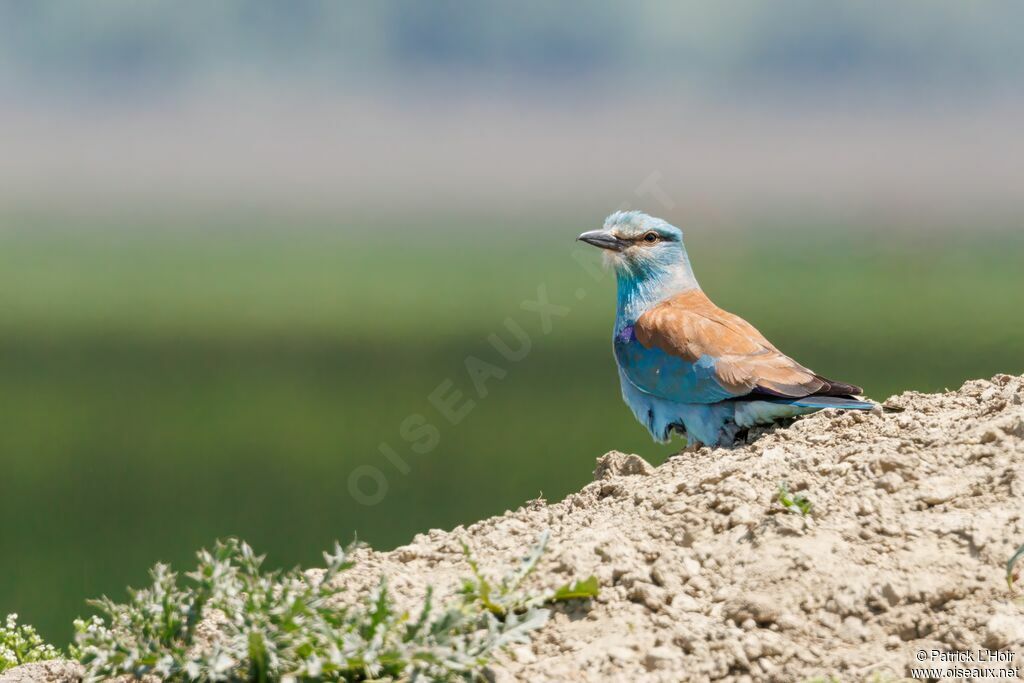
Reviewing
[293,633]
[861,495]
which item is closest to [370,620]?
[293,633]

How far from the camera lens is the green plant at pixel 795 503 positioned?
324 centimetres

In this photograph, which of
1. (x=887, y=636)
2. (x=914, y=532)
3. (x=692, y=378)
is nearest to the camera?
(x=887, y=636)

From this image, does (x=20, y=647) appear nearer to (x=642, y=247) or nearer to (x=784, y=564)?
(x=784, y=564)

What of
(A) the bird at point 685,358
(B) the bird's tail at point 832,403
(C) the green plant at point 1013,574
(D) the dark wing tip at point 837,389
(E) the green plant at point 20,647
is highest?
(A) the bird at point 685,358

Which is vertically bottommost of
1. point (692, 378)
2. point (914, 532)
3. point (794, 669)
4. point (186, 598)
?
point (794, 669)

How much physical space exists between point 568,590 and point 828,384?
2.14 meters

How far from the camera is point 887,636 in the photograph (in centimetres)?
285

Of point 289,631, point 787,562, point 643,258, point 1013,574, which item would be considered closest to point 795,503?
point 787,562

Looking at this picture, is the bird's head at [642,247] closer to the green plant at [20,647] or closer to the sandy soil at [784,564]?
the sandy soil at [784,564]

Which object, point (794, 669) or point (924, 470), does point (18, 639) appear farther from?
point (924, 470)

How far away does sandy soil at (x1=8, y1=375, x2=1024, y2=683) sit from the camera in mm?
2803

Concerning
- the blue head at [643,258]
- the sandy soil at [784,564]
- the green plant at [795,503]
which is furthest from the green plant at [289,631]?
the blue head at [643,258]

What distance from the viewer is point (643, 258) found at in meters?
5.95

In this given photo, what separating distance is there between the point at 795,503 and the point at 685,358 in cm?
199
